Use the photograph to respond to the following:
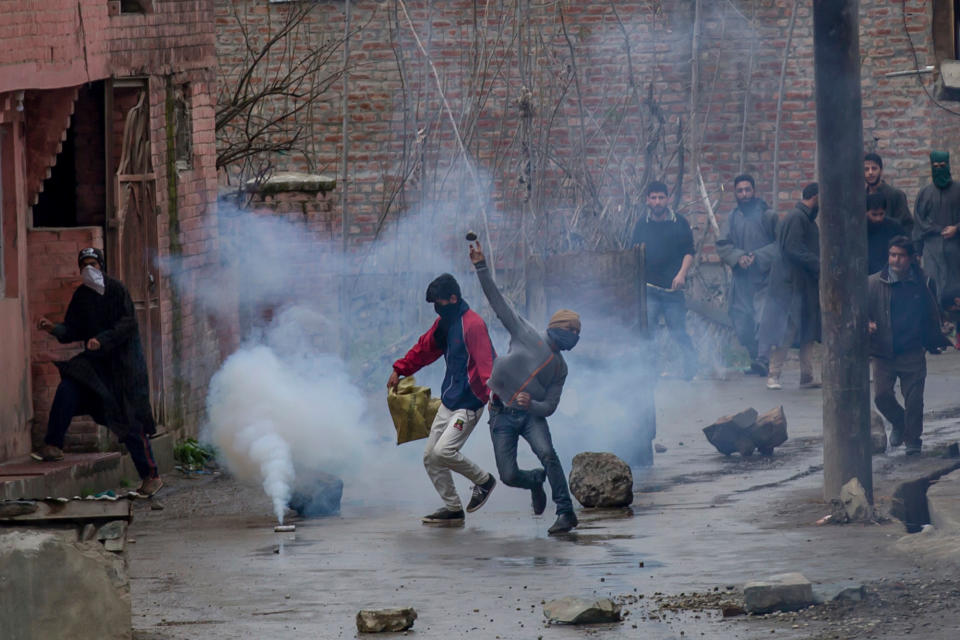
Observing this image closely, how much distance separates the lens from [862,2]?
20453 mm

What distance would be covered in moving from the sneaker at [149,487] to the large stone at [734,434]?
13.6ft

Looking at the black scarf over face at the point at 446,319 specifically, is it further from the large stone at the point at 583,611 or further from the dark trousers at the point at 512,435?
the large stone at the point at 583,611

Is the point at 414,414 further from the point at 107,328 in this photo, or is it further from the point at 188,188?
the point at 188,188

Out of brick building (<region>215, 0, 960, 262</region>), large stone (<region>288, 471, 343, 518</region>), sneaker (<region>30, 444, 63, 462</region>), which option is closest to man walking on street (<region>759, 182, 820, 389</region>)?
brick building (<region>215, 0, 960, 262</region>)

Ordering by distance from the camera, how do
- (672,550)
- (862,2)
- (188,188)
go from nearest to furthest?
(672,550) → (188,188) → (862,2)

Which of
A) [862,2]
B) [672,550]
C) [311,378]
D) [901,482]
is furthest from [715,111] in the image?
[672,550]

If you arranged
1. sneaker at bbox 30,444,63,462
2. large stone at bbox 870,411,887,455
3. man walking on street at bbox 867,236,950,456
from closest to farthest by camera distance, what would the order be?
sneaker at bbox 30,444,63,462, man walking on street at bbox 867,236,950,456, large stone at bbox 870,411,887,455

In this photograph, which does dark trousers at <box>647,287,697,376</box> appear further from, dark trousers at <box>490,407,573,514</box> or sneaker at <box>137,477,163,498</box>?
sneaker at <box>137,477,163,498</box>

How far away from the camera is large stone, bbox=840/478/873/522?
35.4 ft

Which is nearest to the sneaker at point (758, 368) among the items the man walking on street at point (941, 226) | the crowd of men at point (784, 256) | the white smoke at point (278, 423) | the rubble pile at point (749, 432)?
the crowd of men at point (784, 256)

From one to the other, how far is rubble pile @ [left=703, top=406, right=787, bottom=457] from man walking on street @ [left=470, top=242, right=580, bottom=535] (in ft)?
8.80

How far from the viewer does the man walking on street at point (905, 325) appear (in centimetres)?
1313

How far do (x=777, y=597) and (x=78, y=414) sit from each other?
5974 mm

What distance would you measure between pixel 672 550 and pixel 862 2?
11.7 meters
